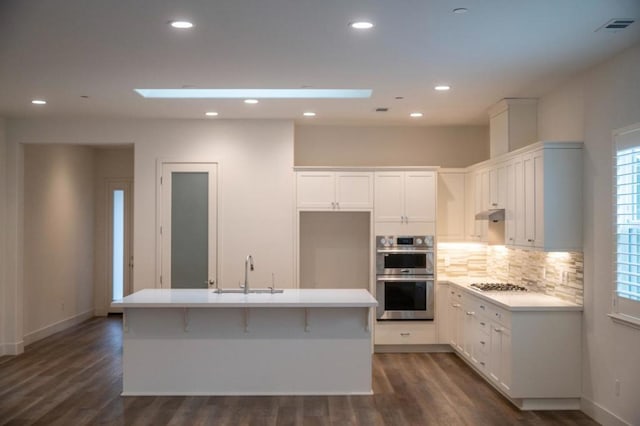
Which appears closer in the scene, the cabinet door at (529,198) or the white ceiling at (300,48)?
the white ceiling at (300,48)

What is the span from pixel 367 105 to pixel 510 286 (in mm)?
2541

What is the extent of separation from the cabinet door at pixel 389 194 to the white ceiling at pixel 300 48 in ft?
3.84

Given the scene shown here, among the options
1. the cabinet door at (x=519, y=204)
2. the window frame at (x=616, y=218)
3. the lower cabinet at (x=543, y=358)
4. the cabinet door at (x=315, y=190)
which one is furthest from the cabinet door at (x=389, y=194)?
the window frame at (x=616, y=218)

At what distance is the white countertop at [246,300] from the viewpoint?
516 cm

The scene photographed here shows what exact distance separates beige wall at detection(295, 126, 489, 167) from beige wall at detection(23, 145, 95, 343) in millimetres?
3680

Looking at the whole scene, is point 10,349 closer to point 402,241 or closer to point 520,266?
point 402,241

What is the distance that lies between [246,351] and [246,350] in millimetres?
11

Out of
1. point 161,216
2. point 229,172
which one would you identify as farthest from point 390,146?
point 161,216

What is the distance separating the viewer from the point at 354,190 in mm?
7344

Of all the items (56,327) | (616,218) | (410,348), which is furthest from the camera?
(56,327)

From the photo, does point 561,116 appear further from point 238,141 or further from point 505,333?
point 238,141

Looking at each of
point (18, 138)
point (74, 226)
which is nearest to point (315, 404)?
point (18, 138)

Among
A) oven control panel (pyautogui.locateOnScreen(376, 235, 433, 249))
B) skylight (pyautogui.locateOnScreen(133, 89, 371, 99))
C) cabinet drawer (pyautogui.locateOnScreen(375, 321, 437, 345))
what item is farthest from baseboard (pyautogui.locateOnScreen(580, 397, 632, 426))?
skylight (pyautogui.locateOnScreen(133, 89, 371, 99))

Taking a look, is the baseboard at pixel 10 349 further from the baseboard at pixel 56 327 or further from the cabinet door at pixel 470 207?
the cabinet door at pixel 470 207
